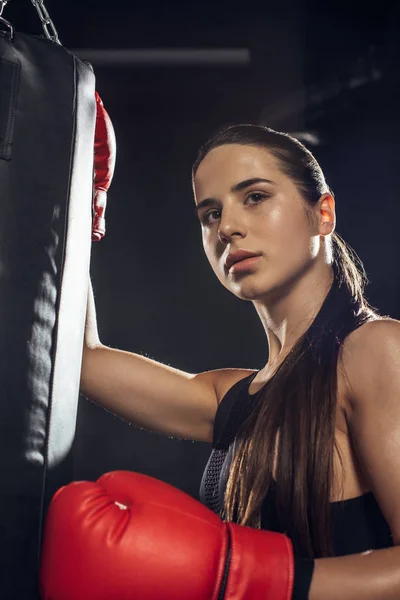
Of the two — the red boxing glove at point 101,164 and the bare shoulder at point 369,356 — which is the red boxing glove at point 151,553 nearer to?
the bare shoulder at point 369,356

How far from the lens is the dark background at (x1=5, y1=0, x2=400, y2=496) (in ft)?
8.39

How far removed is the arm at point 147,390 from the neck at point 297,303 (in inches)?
8.1

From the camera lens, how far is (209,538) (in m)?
0.82

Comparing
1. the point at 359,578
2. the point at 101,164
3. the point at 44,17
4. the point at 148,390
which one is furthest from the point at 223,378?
the point at 44,17

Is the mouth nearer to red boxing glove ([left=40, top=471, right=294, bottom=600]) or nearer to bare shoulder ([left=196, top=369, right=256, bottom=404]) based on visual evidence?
bare shoulder ([left=196, top=369, right=256, bottom=404])

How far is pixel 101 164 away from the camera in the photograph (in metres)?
1.30

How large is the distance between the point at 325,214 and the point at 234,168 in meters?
0.21

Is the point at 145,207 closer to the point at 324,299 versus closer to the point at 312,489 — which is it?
the point at 324,299

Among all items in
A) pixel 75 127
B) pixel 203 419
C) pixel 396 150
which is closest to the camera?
pixel 75 127

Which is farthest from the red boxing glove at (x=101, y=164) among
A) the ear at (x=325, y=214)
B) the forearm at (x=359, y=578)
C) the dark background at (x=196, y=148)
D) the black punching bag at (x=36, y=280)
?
the dark background at (x=196, y=148)

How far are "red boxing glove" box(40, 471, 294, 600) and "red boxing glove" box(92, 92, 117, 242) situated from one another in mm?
567

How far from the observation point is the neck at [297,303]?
1309 mm

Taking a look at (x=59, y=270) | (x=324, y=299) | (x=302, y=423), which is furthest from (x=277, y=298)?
(x=59, y=270)

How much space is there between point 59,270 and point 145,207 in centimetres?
201
